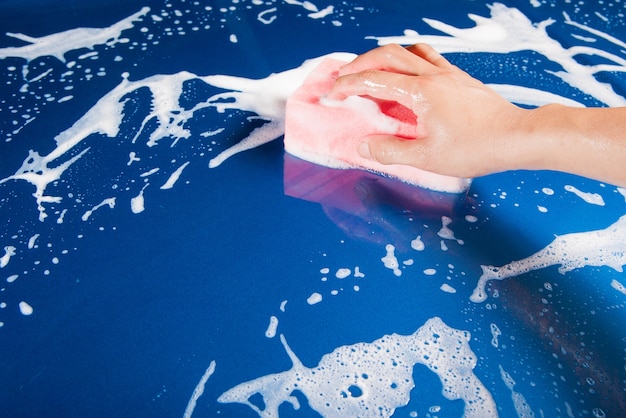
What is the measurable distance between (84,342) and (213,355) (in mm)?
170

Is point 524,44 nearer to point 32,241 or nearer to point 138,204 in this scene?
Answer: point 138,204

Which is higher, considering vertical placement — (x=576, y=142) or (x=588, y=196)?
(x=576, y=142)

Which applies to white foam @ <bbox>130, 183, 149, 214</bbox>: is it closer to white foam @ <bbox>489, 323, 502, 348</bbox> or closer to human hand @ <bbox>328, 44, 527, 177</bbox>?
human hand @ <bbox>328, 44, 527, 177</bbox>

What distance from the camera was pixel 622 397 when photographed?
64cm

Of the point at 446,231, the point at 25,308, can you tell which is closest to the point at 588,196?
the point at 446,231

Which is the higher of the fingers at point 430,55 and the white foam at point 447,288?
the fingers at point 430,55

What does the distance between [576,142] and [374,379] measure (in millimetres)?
418

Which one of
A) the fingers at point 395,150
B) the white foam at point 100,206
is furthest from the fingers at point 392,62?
the white foam at point 100,206

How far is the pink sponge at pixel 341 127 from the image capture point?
85 centimetres

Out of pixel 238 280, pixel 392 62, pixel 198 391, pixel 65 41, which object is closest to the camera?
pixel 198 391

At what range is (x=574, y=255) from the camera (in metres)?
0.81

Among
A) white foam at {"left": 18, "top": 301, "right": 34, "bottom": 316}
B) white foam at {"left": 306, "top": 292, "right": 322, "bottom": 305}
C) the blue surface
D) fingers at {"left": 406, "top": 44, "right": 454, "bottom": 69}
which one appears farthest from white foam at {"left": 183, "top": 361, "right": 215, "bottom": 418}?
fingers at {"left": 406, "top": 44, "right": 454, "bottom": 69}

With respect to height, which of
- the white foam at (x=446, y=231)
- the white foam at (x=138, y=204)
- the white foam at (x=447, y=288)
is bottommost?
the white foam at (x=447, y=288)

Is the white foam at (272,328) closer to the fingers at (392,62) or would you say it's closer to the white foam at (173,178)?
the white foam at (173,178)
